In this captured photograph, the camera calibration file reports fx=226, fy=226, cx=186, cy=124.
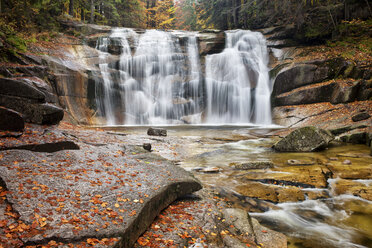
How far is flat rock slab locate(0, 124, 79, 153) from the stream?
338 cm

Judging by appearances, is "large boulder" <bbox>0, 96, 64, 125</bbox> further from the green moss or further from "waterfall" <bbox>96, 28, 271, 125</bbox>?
"waterfall" <bbox>96, 28, 271, 125</bbox>

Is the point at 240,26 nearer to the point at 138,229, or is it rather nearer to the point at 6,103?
the point at 6,103

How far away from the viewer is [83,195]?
10.3 ft

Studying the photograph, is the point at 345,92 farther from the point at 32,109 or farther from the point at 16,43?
the point at 16,43

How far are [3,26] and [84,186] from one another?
13.8m

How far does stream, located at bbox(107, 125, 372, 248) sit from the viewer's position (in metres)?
3.82

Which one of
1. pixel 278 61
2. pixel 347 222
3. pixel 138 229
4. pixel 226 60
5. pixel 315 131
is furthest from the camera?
pixel 226 60

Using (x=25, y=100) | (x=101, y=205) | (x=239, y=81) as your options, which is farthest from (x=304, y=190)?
(x=239, y=81)

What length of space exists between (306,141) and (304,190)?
12.6ft

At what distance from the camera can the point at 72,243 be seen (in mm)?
2271

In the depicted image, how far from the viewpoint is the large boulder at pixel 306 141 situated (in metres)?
8.12

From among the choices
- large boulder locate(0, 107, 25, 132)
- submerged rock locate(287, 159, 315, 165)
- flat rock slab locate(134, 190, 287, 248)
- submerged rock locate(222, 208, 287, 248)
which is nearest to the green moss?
large boulder locate(0, 107, 25, 132)

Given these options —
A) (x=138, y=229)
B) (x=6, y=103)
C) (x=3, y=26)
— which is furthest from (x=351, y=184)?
(x=3, y=26)

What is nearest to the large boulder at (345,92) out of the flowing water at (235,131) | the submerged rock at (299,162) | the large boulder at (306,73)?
the large boulder at (306,73)
